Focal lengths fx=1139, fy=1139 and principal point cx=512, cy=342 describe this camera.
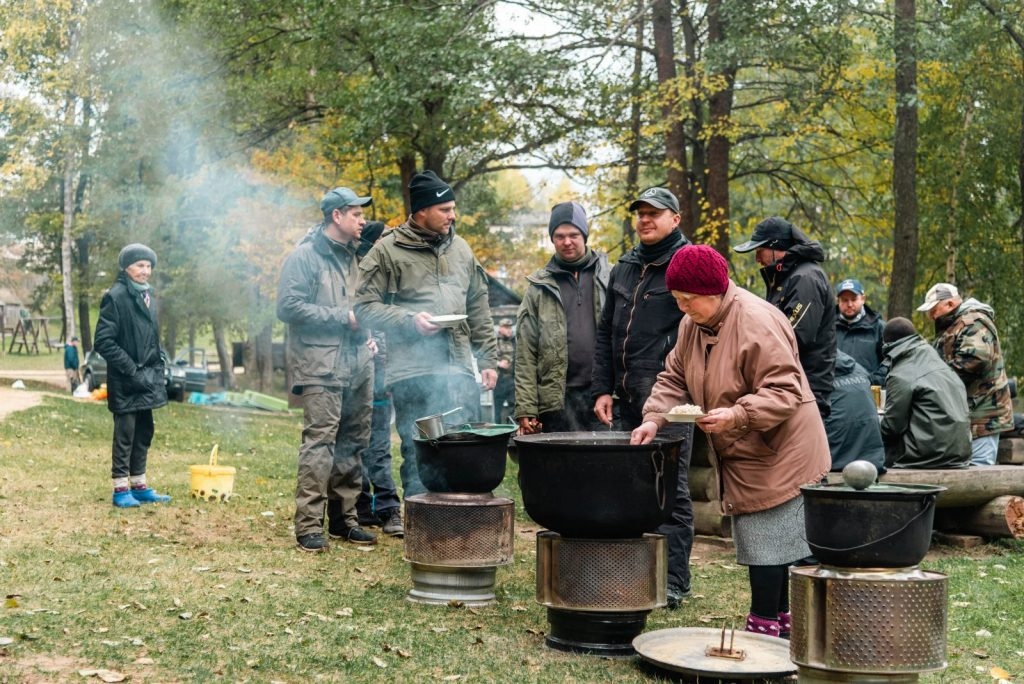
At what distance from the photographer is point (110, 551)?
6578mm

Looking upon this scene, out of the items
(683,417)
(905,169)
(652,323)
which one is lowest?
(683,417)

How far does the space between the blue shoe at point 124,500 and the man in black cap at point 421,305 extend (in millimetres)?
2553

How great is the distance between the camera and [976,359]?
8180mm

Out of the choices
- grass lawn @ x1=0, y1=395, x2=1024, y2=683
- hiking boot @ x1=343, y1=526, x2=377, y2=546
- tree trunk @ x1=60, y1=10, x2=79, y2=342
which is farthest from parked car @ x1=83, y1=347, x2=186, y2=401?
hiking boot @ x1=343, y1=526, x2=377, y2=546

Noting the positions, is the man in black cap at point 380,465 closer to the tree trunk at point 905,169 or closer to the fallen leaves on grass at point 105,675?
the fallen leaves on grass at point 105,675

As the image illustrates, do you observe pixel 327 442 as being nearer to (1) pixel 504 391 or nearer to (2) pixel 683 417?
(2) pixel 683 417

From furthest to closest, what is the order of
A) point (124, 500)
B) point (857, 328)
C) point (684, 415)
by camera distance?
point (857, 328) → point (124, 500) → point (684, 415)

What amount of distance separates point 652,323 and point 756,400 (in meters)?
1.58

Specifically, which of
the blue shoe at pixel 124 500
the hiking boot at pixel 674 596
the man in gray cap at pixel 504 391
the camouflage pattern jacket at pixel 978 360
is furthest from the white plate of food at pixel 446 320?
the man in gray cap at pixel 504 391

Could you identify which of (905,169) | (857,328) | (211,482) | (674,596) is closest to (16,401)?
(211,482)

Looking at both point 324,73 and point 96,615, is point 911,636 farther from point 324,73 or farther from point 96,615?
point 324,73

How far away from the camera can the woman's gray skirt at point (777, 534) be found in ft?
14.7

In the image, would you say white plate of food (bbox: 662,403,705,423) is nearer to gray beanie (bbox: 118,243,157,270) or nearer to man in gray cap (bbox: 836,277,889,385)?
gray beanie (bbox: 118,243,157,270)

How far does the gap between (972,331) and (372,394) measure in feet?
14.3
